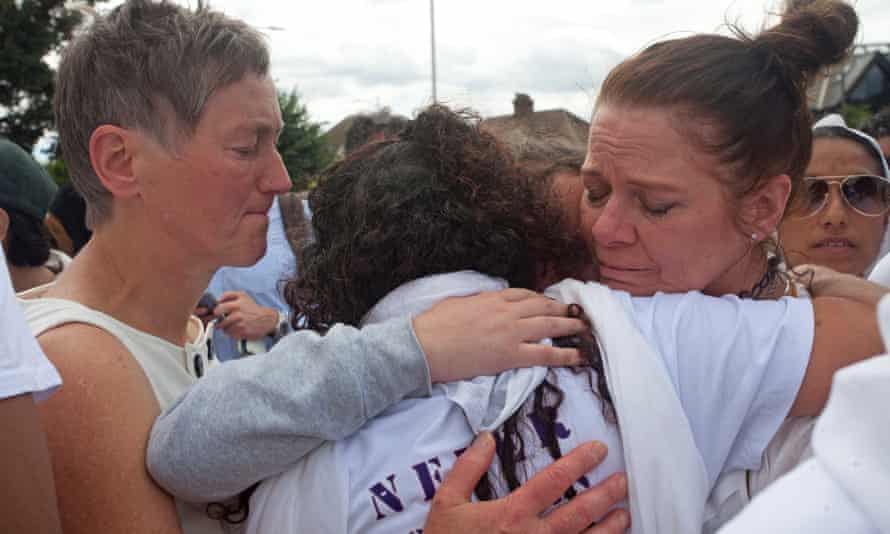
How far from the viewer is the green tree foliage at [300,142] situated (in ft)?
125

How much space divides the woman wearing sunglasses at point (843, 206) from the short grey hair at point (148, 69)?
210cm

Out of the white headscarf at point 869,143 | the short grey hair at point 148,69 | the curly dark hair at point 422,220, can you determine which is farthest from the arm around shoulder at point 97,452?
the white headscarf at point 869,143

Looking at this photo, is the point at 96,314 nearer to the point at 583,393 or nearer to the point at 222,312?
the point at 583,393

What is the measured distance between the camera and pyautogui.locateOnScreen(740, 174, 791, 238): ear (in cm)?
167

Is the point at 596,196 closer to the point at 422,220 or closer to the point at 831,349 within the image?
the point at 422,220

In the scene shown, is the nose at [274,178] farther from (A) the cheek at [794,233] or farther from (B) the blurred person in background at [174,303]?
(A) the cheek at [794,233]

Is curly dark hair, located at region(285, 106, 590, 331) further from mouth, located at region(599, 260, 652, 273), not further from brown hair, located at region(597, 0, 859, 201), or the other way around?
brown hair, located at region(597, 0, 859, 201)

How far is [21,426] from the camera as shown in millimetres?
1206

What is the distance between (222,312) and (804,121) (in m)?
3.10

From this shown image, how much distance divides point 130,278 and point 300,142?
3872cm

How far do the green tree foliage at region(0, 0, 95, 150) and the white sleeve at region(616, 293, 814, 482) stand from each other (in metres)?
30.7

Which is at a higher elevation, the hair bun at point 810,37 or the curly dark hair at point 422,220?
the hair bun at point 810,37

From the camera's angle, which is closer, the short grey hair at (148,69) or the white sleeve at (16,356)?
the white sleeve at (16,356)

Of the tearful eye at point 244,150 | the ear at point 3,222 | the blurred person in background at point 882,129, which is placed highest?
the tearful eye at point 244,150
